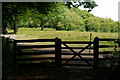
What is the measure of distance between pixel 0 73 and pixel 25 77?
112cm

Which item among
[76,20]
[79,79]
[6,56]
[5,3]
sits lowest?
[79,79]

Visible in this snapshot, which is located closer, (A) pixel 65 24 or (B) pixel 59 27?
(A) pixel 65 24

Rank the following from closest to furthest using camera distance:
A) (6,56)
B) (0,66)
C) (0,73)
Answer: (0,73)
(0,66)
(6,56)

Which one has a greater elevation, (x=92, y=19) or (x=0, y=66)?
(x=92, y=19)

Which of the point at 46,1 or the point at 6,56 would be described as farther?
the point at 46,1

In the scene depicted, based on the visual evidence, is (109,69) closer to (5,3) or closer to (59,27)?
(5,3)

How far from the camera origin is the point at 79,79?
28.9 feet

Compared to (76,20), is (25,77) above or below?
below

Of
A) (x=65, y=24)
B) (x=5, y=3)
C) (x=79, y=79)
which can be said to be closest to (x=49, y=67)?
(x=79, y=79)

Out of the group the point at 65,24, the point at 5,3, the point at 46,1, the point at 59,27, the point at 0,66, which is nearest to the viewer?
the point at 0,66

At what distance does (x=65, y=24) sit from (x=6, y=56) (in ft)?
319

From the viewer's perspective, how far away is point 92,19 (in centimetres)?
11969

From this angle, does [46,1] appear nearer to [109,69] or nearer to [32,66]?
[32,66]

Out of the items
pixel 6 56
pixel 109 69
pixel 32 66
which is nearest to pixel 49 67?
pixel 32 66
